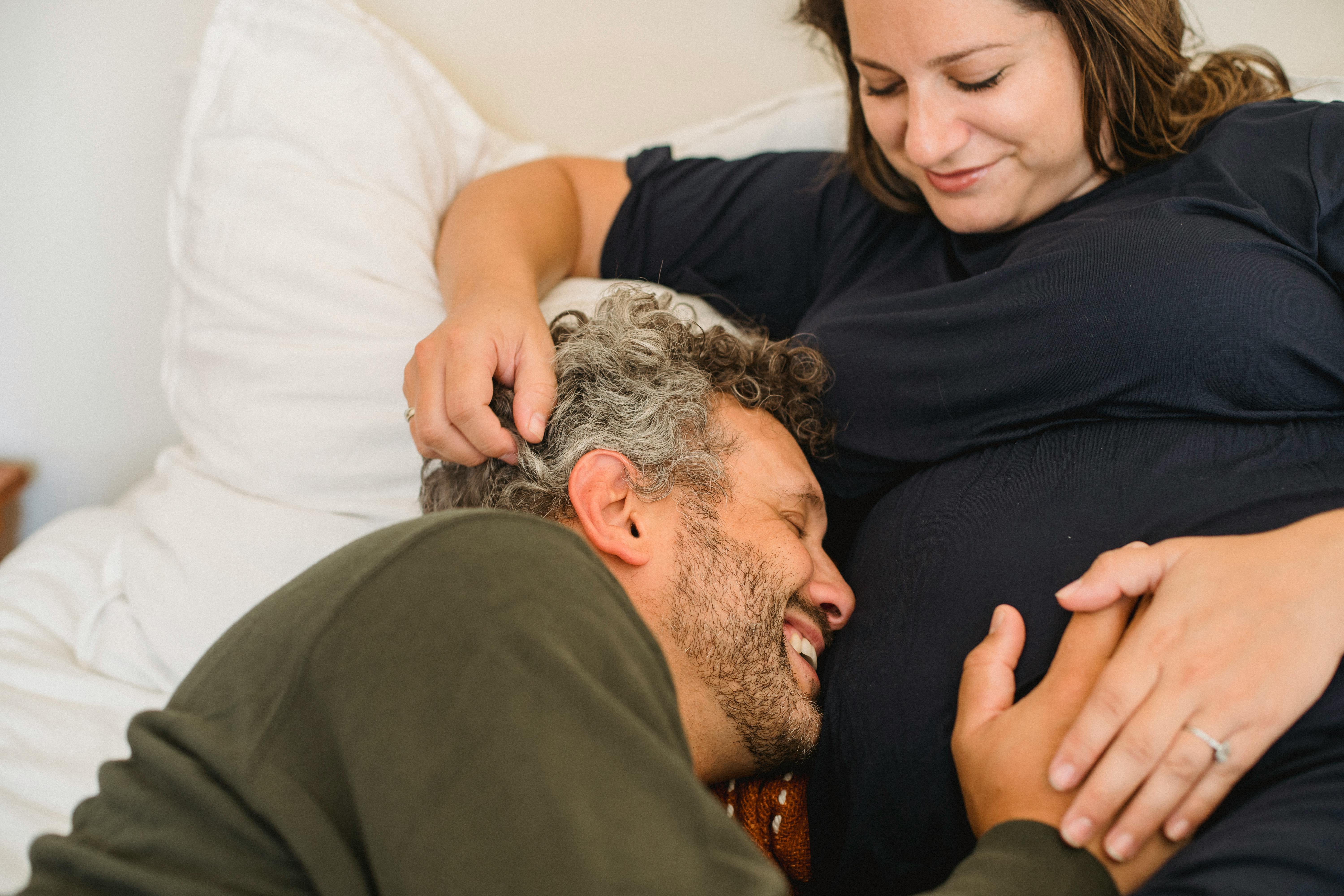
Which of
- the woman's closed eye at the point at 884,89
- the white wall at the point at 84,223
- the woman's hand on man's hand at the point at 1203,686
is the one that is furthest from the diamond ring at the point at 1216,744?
the white wall at the point at 84,223

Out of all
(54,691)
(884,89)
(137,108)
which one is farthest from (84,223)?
(884,89)

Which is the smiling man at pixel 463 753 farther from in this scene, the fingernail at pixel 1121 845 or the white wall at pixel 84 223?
the white wall at pixel 84 223

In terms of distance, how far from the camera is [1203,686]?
0.71 m

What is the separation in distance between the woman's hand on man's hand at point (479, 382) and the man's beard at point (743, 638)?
220 mm

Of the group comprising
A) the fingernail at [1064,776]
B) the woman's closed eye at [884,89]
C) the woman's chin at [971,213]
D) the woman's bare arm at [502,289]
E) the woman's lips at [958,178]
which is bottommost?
the fingernail at [1064,776]

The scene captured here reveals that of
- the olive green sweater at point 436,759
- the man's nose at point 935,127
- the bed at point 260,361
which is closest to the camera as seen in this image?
the olive green sweater at point 436,759

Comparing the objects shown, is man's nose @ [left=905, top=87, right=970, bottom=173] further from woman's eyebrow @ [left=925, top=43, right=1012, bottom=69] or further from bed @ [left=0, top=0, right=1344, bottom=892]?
bed @ [left=0, top=0, right=1344, bottom=892]

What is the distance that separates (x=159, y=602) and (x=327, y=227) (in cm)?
62

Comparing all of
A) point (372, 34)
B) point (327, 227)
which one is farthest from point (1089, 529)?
point (372, 34)

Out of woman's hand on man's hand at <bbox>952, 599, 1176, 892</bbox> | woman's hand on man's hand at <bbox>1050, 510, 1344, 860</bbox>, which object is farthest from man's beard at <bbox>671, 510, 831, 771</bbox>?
woman's hand on man's hand at <bbox>1050, 510, 1344, 860</bbox>

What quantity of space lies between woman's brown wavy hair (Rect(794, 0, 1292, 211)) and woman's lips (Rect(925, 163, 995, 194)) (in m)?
0.13

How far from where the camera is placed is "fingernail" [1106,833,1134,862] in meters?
0.71

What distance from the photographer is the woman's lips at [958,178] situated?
44.4 inches

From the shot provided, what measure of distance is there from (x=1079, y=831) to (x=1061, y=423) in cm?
47
